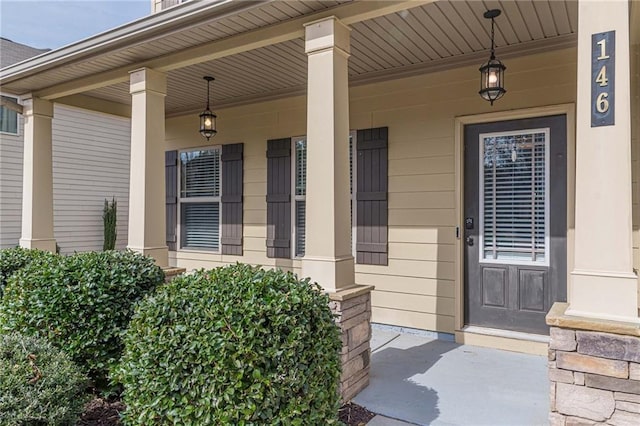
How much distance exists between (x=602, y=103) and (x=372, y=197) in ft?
8.46

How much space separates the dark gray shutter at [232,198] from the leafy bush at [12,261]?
217 centimetres

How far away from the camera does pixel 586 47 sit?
85.7 inches

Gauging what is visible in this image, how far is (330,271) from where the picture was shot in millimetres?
2879

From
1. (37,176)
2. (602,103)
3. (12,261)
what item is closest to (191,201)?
(37,176)

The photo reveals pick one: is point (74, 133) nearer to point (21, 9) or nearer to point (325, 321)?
point (21, 9)

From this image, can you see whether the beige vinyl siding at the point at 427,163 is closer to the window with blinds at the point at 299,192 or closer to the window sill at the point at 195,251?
the window with blinds at the point at 299,192

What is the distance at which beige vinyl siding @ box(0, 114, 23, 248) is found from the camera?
→ 740 centimetres

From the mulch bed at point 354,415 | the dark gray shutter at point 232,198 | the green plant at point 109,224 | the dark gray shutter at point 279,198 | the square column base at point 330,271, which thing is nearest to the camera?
the mulch bed at point 354,415

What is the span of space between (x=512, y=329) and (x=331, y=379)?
2.54 metres

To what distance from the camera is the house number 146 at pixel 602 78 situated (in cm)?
210

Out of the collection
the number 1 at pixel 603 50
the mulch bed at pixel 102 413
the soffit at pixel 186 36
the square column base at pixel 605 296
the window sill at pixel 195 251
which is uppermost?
the soffit at pixel 186 36

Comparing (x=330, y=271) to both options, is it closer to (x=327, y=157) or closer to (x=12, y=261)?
(x=327, y=157)

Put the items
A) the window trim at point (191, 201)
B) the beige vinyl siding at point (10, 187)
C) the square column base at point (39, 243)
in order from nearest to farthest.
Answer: the square column base at point (39, 243), the window trim at point (191, 201), the beige vinyl siding at point (10, 187)

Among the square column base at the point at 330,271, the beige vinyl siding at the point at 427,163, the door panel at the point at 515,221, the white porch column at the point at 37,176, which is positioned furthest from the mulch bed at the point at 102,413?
the white porch column at the point at 37,176
